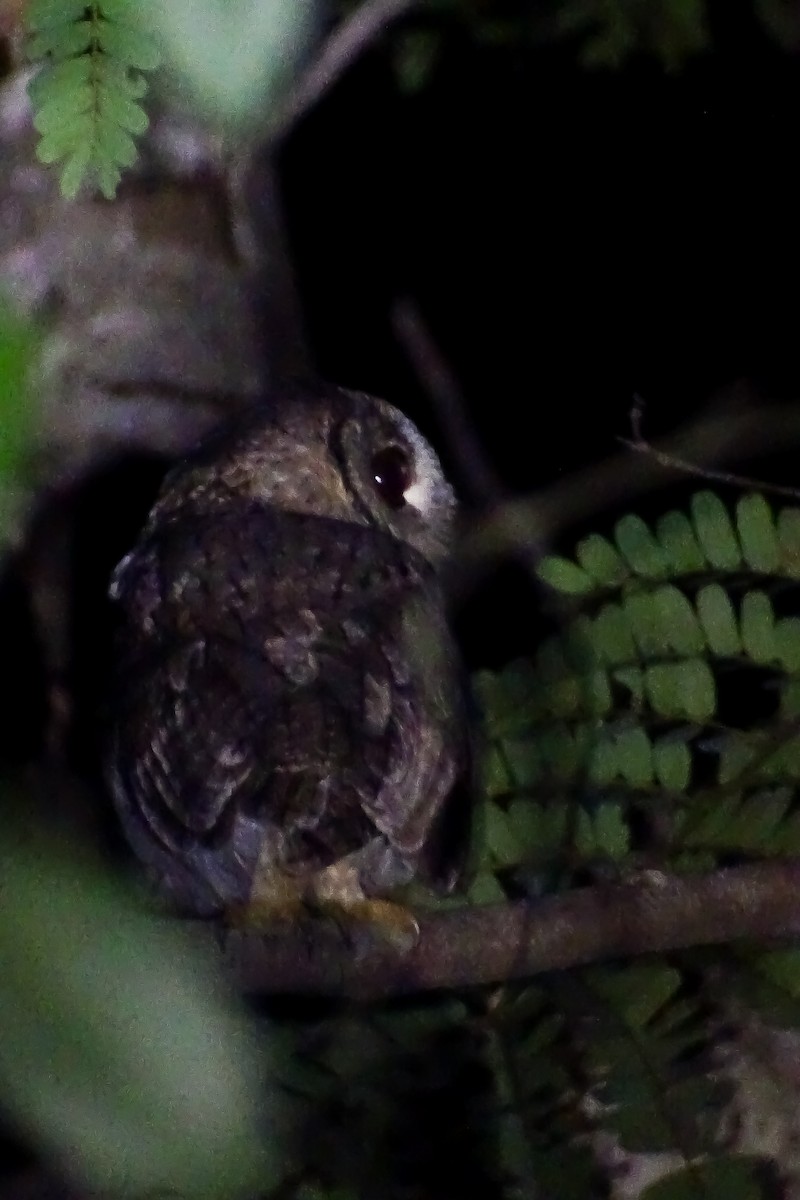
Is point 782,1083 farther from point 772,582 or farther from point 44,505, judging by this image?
point 44,505

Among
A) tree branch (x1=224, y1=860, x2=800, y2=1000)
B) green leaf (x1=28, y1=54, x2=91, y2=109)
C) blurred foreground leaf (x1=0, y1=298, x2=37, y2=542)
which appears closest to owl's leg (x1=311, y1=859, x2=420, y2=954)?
tree branch (x1=224, y1=860, x2=800, y2=1000)

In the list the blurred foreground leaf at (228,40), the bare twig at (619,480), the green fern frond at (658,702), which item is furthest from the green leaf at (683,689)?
the blurred foreground leaf at (228,40)

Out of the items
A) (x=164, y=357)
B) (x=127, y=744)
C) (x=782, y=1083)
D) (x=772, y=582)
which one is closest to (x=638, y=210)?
(x=164, y=357)

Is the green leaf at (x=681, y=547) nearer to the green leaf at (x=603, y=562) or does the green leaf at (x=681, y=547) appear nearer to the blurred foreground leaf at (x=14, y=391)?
the green leaf at (x=603, y=562)

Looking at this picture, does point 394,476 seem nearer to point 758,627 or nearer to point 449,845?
point 449,845

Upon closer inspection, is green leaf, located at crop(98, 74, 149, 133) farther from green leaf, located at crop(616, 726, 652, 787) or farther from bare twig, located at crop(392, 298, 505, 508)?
bare twig, located at crop(392, 298, 505, 508)

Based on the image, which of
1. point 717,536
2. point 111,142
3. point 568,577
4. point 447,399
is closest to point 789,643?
point 717,536
